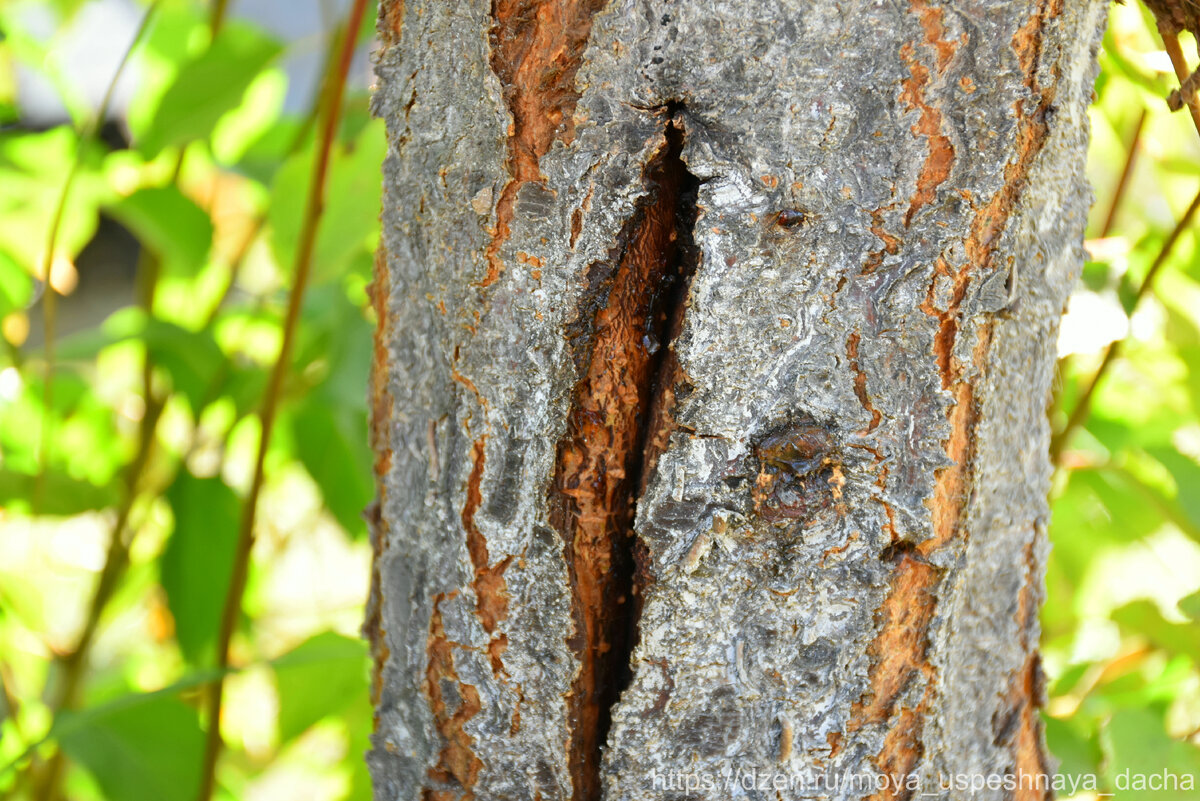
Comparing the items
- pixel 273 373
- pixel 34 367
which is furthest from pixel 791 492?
pixel 34 367

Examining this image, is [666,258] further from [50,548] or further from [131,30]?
[131,30]

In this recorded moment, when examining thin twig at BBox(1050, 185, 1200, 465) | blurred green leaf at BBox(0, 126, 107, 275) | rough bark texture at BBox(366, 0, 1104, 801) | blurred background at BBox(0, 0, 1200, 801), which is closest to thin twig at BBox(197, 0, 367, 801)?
blurred background at BBox(0, 0, 1200, 801)

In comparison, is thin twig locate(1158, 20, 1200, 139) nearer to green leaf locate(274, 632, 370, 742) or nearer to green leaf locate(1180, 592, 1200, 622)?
green leaf locate(1180, 592, 1200, 622)

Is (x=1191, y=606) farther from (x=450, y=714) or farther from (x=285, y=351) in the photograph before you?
(x=285, y=351)

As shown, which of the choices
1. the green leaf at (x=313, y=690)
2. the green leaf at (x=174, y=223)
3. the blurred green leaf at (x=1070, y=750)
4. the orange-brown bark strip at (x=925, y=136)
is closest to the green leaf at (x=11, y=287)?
the green leaf at (x=174, y=223)

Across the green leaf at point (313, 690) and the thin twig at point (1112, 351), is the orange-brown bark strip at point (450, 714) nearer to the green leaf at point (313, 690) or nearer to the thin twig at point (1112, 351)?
the green leaf at point (313, 690)

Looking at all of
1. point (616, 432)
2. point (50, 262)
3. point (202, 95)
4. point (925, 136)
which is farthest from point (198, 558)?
point (925, 136)
